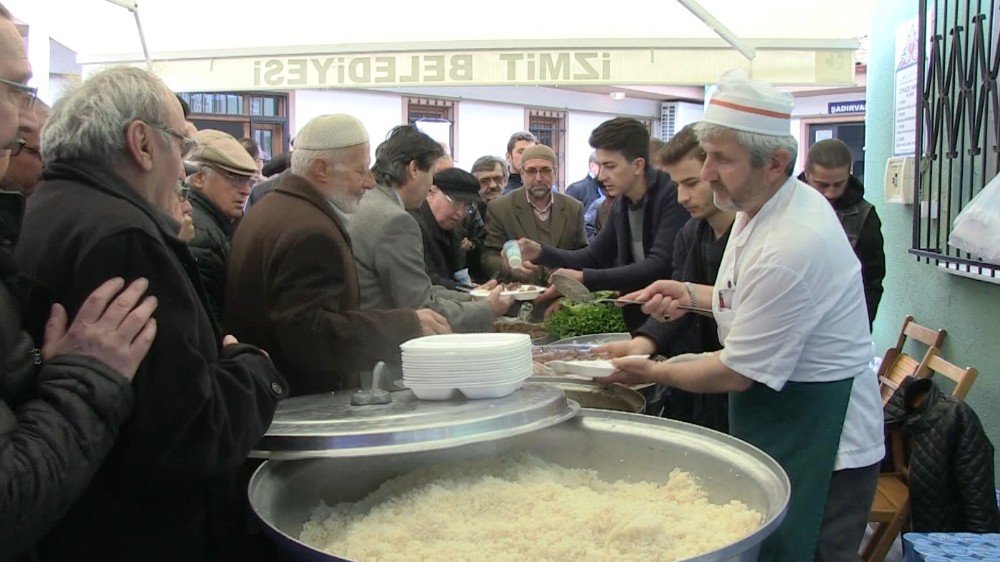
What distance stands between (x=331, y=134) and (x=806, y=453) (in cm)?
166

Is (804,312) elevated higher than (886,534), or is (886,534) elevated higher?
(804,312)

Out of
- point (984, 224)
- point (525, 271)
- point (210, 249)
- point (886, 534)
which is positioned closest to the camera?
point (984, 224)

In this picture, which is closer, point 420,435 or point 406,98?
point 420,435

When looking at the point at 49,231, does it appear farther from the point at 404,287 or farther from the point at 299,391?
the point at 404,287

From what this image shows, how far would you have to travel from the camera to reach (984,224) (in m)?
2.79

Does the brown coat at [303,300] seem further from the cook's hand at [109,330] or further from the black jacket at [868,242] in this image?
the black jacket at [868,242]

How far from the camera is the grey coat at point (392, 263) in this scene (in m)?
2.99

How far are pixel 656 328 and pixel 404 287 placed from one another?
869 mm

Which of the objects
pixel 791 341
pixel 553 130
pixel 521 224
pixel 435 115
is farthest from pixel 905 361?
pixel 553 130

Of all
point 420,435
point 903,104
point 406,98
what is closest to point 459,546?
point 420,435

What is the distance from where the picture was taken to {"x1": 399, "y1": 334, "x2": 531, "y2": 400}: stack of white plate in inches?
73.4

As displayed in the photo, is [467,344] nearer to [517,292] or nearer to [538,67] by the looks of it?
[517,292]

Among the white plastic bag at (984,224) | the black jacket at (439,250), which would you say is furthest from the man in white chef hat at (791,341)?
the black jacket at (439,250)

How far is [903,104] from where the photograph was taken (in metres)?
4.97
